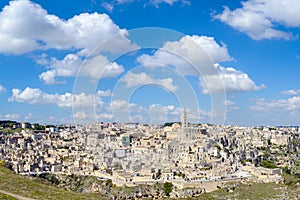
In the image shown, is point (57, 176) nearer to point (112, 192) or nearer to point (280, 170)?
point (112, 192)

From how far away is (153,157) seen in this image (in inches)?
1015

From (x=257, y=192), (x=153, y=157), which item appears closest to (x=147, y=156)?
(x=153, y=157)

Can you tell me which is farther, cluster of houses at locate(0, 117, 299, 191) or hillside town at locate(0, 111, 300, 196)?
cluster of houses at locate(0, 117, 299, 191)

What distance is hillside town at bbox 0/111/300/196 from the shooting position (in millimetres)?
21547

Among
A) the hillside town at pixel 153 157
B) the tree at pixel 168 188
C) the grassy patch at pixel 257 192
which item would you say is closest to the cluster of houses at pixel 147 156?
the hillside town at pixel 153 157

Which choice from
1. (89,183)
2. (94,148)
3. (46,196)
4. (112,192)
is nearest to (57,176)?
(89,183)

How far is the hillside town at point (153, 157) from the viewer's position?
21.5m

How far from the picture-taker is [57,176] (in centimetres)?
2248

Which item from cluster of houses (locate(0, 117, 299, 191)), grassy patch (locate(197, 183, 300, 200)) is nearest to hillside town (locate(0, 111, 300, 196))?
cluster of houses (locate(0, 117, 299, 191))

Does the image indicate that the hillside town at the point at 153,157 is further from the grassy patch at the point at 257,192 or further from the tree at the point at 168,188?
the grassy patch at the point at 257,192

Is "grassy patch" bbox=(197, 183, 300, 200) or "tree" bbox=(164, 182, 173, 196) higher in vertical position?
"tree" bbox=(164, 182, 173, 196)

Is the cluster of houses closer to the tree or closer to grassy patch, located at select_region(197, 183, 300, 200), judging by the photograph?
the tree

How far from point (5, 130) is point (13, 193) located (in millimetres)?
36895

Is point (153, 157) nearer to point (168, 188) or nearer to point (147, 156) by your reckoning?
point (147, 156)
